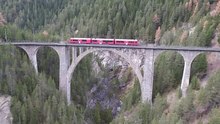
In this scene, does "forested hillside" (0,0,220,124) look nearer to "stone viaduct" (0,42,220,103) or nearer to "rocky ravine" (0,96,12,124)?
"rocky ravine" (0,96,12,124)

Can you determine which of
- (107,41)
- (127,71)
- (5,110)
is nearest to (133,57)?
(107,41)

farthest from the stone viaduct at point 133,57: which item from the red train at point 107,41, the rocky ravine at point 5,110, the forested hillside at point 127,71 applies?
the rocky ravine at point 5,110

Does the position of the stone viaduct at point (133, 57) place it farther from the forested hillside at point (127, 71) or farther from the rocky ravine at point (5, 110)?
the rocky ravine at point (5, 110)

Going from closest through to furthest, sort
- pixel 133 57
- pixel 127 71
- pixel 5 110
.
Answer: pixel 5 110
pixel 133 57
pixel 127 71

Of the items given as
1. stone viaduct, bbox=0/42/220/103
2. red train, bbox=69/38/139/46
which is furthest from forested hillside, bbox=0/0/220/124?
red train, bbox=69/38/139/46

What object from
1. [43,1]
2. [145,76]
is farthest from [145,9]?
[43,1]

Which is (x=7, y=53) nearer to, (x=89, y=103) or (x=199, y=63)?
(x=89, y=103)

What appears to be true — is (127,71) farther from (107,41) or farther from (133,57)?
(107,41)
